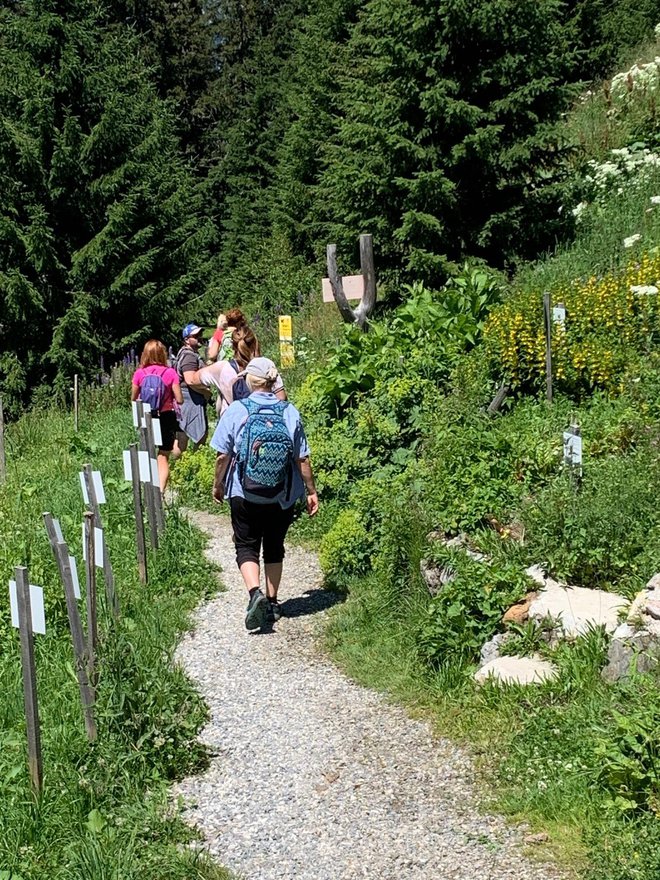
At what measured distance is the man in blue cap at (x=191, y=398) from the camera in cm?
1041

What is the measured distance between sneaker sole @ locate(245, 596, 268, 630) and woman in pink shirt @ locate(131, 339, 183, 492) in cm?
320

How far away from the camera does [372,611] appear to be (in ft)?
20.7

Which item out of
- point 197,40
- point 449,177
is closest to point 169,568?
point 449,177

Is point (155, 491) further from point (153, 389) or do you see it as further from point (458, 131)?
point (458, 131)

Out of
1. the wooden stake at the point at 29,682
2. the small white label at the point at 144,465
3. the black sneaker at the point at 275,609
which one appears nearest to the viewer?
the wooden stake at the point at 29,682

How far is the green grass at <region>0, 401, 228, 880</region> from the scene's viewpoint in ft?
12.7

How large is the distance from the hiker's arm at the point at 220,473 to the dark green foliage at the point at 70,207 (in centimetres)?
1096

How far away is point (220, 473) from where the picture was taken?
6359mm

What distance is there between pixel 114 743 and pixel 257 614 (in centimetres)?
181

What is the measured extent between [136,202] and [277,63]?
23.7 metres

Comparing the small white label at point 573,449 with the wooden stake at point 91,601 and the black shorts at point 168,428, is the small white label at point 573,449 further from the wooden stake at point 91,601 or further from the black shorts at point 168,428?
the black shorts at point 168,428

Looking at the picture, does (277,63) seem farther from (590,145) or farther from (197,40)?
(590,145)

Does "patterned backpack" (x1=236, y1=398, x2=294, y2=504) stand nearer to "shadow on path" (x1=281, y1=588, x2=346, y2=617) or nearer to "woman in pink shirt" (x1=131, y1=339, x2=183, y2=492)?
"shadow on path" (x1=281, y1=588, x2=346, y2=617)

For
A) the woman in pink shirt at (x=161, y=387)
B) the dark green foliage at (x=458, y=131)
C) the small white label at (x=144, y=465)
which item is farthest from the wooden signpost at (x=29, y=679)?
the dark green foliage at (x=458, y=131)
